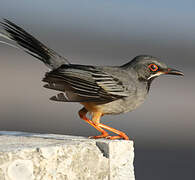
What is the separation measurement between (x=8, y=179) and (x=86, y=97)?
1.48 metres

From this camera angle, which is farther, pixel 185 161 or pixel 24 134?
pixel 185 161

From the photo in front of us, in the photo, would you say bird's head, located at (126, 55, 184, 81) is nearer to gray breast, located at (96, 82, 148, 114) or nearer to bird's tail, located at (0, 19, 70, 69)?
gray breast, located at (96, 82, 148, 114)

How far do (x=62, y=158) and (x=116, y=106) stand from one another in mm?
1111

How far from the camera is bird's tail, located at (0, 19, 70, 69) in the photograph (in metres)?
5.84

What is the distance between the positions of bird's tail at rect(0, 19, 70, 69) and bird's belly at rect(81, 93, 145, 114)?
2.20ft

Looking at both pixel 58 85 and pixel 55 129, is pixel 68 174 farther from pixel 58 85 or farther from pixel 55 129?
pixel 55 129

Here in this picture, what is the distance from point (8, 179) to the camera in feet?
14.5

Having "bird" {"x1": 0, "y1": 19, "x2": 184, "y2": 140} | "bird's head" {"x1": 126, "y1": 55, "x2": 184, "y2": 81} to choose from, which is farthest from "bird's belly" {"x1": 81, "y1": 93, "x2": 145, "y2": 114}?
"bird's head" {"x1": 126, "y1": 55, "x2": 184, "y2": 81}

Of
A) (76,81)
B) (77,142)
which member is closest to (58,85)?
(76,81)

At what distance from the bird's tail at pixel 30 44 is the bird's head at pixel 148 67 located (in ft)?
2.90

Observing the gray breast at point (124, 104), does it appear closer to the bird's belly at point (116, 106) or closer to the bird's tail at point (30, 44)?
the bird's belly at point (116, 106)

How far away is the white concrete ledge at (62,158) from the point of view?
14.7 ft

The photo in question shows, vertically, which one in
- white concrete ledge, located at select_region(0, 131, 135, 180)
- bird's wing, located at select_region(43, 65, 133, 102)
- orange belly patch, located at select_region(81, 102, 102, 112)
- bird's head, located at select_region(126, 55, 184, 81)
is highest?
bird's head, located at select_region(126, 55, 184, 81)

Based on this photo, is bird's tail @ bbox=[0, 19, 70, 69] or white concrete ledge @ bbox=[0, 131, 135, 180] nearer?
Result: white concrete ledge @ bbox=[0, 131, 135, 180]
